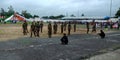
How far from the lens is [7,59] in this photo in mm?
14641

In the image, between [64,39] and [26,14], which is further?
[26,14]

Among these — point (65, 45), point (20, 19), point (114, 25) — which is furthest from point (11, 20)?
point (65, 45)

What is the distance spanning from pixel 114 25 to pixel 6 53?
145 feet

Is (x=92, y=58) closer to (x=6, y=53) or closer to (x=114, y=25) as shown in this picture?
Answer: (x=6, y=53)

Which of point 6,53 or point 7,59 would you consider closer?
point 7,59

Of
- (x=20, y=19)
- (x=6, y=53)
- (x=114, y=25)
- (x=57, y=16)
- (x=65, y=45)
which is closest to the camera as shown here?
(x=6, y=53)

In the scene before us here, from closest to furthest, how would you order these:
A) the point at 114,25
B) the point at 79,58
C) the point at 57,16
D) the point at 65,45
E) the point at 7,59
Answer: the point at 7,59, the point at 79,58, the point at 65,45, the point at 114,25, the point at 57,16

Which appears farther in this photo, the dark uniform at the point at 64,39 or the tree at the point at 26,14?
the tree at the point at 26,14

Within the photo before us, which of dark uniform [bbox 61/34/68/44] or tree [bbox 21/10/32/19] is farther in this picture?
tree [bbox 21/10/32/19]

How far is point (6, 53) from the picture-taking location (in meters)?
16.7

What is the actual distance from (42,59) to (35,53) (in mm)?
2093

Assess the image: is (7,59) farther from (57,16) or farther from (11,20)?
(57,16)

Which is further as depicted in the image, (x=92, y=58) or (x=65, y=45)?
(x=65, y=45)

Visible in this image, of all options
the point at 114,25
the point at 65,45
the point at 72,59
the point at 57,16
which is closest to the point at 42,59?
the point at 72,59
